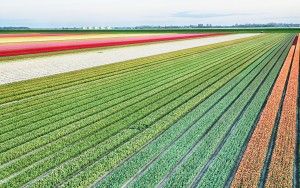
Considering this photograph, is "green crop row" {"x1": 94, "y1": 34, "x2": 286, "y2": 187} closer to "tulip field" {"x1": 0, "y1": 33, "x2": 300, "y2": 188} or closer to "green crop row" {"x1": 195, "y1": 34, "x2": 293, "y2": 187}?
"tulip field" {"x1": 0, "y1": 33, "x2": 300, "y2": 188}

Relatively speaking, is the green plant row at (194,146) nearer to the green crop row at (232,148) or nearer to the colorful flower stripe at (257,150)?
the green crop row at (232,148)

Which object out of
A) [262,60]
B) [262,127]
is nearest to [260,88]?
[262,127]

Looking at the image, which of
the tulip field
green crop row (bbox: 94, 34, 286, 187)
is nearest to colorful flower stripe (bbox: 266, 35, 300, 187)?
the tulip field

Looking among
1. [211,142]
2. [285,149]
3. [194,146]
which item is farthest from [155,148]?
[285,149]

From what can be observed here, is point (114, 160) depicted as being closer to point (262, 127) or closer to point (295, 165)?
point (295, 165)

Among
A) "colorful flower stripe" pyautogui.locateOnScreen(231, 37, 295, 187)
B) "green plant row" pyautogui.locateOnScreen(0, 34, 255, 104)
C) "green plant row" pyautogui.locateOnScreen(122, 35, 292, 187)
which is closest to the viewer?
"colorful flower stripe" pyautogui.locateOnScreen(231, 37, 295, 187)

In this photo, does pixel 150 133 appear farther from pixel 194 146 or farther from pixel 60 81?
pixel 60 81

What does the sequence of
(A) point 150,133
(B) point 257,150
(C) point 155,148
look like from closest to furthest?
(B) point 257,150, (C) point 155,148, (A) point 150,133
